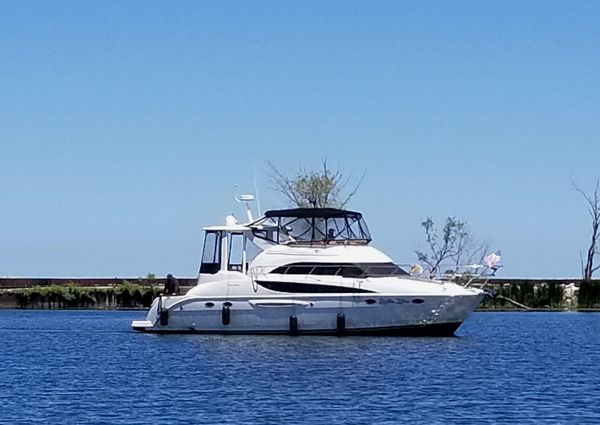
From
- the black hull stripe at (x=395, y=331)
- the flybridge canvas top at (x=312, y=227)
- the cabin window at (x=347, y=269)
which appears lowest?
the black hull stripe at (x=395, y=331)

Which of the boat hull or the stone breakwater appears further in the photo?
the stone breakwater

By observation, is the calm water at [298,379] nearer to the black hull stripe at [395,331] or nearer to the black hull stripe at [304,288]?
the black hull stripe at [395,331]

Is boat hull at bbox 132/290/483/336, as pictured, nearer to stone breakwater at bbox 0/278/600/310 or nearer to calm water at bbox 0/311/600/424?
calm water at bbox 0/311/600/424

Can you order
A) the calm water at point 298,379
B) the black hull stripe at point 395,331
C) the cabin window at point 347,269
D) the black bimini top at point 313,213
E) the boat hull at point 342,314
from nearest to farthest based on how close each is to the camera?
the calm water at point 298,379 → the boat hull at point 342,314 → the cabin window at point 347,269 → the black hull stripe at point 395,331 → the black bimini top at point 313,213

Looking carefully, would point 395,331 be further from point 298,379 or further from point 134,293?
point 134,293

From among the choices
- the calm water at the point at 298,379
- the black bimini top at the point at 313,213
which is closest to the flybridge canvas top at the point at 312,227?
the black bimini top at the point at 313,213

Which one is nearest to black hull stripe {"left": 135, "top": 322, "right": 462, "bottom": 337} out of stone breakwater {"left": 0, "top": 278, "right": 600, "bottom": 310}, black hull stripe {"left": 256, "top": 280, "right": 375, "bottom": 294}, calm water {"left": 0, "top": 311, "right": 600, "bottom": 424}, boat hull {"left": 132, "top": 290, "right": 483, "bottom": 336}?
boat hull {"left": 132, "top": 290, "right": 483, "bottom": 336}

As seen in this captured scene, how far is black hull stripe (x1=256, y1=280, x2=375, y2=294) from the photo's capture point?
158 feet

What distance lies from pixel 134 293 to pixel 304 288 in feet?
129

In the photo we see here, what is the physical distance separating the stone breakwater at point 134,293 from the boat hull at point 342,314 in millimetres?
29515

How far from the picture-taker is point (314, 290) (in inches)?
1912

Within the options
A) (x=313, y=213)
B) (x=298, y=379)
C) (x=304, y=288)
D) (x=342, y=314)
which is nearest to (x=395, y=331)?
(x=342, y=314)

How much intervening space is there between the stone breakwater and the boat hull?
96.8ft

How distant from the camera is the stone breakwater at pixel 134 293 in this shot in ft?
266
